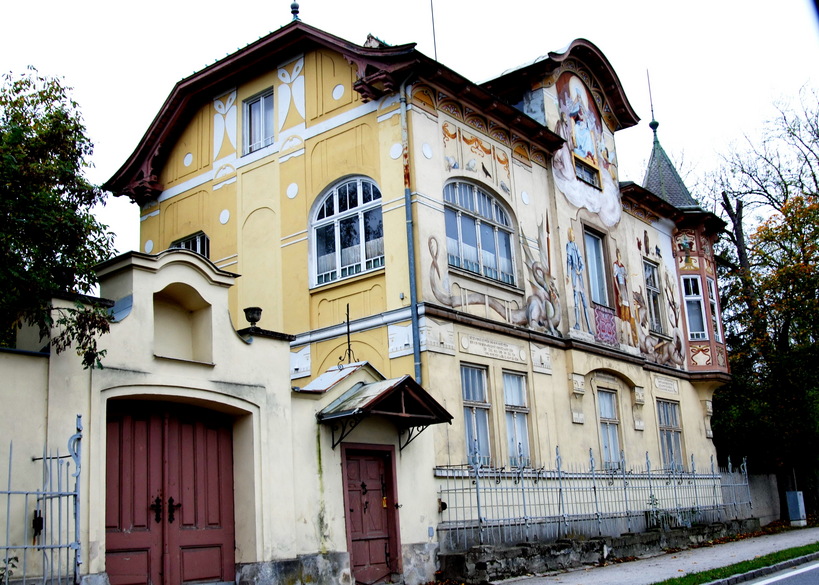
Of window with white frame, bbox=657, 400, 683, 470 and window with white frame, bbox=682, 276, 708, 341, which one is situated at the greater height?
window with white frame, bbox=682, 276, 708, 341

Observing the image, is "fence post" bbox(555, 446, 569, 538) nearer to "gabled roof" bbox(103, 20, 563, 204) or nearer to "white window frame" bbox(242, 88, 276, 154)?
"gabled roof" bbox(103, 20, 563, 204)

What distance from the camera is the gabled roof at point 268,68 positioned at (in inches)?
709

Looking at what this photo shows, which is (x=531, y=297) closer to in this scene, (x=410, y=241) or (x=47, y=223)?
(x=410, y=241)

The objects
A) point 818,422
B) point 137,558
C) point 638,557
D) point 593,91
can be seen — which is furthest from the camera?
point 818,422

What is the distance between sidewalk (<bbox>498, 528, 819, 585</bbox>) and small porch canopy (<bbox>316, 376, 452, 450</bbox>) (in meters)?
2.85

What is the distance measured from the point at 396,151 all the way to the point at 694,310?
534 inches

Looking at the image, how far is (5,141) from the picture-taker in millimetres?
14125

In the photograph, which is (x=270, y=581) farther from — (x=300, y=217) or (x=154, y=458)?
(x=300, y=217)

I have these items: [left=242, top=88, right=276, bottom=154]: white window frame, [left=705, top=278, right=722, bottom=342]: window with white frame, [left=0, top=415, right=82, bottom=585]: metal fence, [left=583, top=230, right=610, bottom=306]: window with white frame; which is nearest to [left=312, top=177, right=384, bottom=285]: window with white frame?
[left=242, top=88, right=276, bottom=154]: white window frame

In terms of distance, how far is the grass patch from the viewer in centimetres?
1305

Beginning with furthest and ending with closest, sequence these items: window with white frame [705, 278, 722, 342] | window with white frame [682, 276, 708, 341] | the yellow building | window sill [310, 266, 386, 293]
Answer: window with white frame [705, 278, 722, 342] < window with white frame [682, 276, 708, 341] < window sill [310, 266, 386, 293] < the yellow building

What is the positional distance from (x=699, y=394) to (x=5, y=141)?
2036 centimetres

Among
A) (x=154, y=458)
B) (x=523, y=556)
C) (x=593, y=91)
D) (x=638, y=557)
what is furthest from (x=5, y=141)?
(x=593, y=91)

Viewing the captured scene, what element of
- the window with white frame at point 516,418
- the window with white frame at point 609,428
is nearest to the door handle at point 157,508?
the window with white frame at point 516,418
